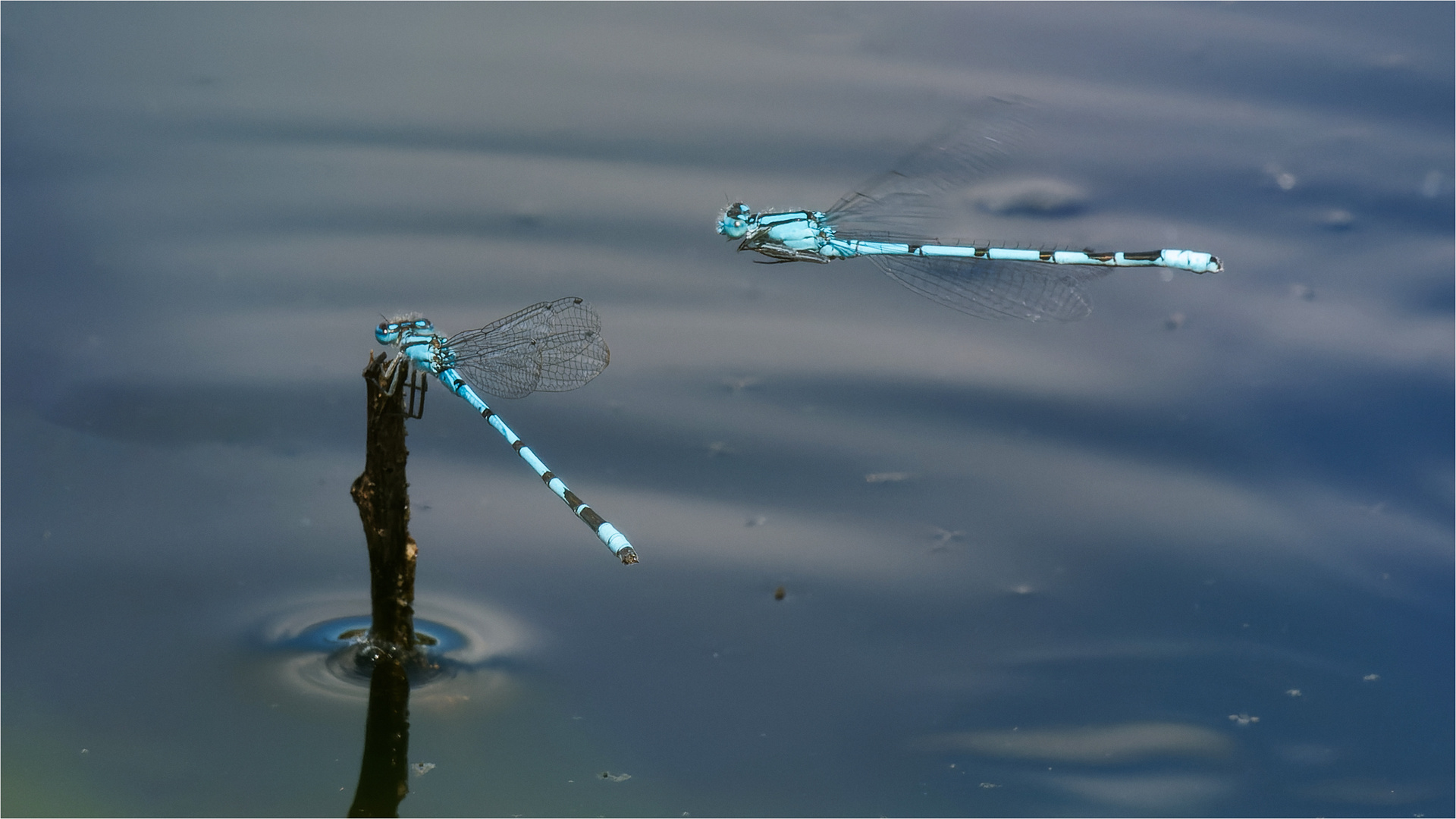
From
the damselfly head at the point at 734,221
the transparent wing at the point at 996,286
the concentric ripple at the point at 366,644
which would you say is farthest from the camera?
the concentric ripple at the point at 366,644

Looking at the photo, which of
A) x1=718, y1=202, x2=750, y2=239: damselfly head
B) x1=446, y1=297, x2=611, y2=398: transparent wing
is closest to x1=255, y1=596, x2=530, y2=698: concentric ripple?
x1=446, y1=297, x2=611, y2=398: transparent wing

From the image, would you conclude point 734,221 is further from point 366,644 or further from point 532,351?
point 366,644

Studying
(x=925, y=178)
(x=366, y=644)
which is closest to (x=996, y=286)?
(x=925, y=178)

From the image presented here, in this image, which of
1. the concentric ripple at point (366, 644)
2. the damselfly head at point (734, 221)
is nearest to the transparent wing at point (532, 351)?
the damselfly head at point (734, 221)

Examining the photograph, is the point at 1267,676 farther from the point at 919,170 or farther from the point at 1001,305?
the point at 919,170

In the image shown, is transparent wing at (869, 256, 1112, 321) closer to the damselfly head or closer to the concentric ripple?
the damselfly head

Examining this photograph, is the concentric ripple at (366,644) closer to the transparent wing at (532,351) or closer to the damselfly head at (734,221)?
the transparent wing at (532,351)

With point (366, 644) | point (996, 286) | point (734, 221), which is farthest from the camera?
point (366, 644)
